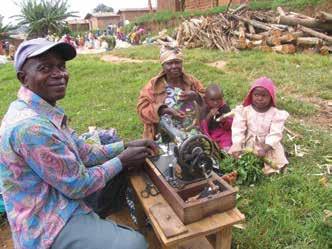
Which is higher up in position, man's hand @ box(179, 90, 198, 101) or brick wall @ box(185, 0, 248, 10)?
brick wall @ box(185, 0, 248, 10)

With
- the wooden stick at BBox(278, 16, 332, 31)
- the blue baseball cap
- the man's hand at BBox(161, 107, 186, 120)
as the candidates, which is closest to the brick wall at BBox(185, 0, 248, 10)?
the wooden stick at BBox(278, 16, 332, 31)

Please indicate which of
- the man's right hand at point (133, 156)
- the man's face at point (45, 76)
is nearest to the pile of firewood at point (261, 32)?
the man's right hand at point (133, 156)

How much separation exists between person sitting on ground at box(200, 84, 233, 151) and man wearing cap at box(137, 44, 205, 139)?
0.51ft

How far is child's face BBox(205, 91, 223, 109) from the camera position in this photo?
173 inches

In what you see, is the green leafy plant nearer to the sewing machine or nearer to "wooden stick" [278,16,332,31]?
the sewing machine

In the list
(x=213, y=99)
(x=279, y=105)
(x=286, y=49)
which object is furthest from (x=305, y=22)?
(x=213, y=99)

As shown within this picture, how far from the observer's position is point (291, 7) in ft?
45.2

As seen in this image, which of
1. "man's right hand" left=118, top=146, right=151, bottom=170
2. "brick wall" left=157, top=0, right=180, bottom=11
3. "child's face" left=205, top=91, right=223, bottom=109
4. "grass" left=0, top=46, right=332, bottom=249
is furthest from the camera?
"brick wall" left=157, top=0, right=180, bottom=11

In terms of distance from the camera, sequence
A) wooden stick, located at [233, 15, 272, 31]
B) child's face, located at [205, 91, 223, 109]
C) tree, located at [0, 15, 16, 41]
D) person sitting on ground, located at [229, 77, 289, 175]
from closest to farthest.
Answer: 1. person sitting on ground, located at [229, 77, 289, 175]
2. child's face, located at [205, 91, 223, 109]
3. wooden stick, located at [233, 15, 272, 31]
4. tree, located at [0, 15, 16, 41]

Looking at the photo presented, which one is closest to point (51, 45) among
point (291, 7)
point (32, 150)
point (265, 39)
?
point (32, 150)

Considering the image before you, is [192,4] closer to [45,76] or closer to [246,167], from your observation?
[246,167]

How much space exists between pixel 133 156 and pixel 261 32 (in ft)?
36.1

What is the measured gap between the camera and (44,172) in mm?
2033

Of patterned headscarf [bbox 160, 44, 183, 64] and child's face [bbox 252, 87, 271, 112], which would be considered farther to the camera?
patterned headscarf [bbox 160, 44, 183, 64]
